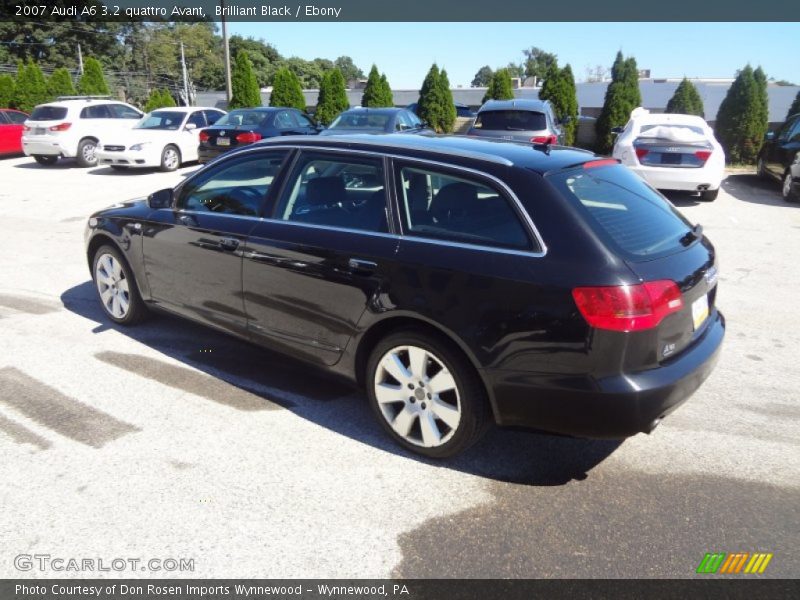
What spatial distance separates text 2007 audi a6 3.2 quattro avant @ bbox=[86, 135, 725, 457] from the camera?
2.95m

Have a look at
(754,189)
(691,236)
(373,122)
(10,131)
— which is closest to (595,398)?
(691,236)

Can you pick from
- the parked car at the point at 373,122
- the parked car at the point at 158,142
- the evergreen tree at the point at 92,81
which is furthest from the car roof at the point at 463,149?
the evergreen tree at the point at 92,81

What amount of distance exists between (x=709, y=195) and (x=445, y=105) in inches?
551

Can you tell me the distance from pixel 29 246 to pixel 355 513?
749cm

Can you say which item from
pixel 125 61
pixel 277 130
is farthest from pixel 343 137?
pixel 125 61

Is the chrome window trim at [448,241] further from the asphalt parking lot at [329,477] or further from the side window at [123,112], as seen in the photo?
the side window at [123,112]

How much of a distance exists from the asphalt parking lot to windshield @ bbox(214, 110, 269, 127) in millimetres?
11025

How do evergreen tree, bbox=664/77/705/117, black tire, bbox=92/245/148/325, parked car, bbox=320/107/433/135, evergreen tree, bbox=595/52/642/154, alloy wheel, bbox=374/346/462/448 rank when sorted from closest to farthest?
alloy wheel, bbox=374/346/462/448
black tire, bbox=92/245/148/325
parked car, bbox=320/107/433/135
evergreen tree, bbox=595/52/642/154
evergreen tree, bbox=664/77/705/117

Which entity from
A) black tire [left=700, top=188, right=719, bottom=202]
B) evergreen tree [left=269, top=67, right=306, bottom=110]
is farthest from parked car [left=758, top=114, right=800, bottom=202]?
evergreen tree [left=269, top=67, right=306, bottom=110]

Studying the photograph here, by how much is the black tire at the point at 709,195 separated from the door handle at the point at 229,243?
32.0ft

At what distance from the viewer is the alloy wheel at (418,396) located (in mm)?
3352

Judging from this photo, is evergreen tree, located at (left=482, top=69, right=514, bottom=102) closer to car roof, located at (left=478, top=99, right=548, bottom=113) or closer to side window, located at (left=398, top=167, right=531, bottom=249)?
car roof, located at (left=478, top=99, right=548, bottom=113)

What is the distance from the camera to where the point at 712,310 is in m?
3.63

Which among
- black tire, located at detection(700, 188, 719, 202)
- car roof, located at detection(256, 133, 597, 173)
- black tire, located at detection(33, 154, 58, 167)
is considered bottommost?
black tire, located at detection(33, 154, 58, 167)
